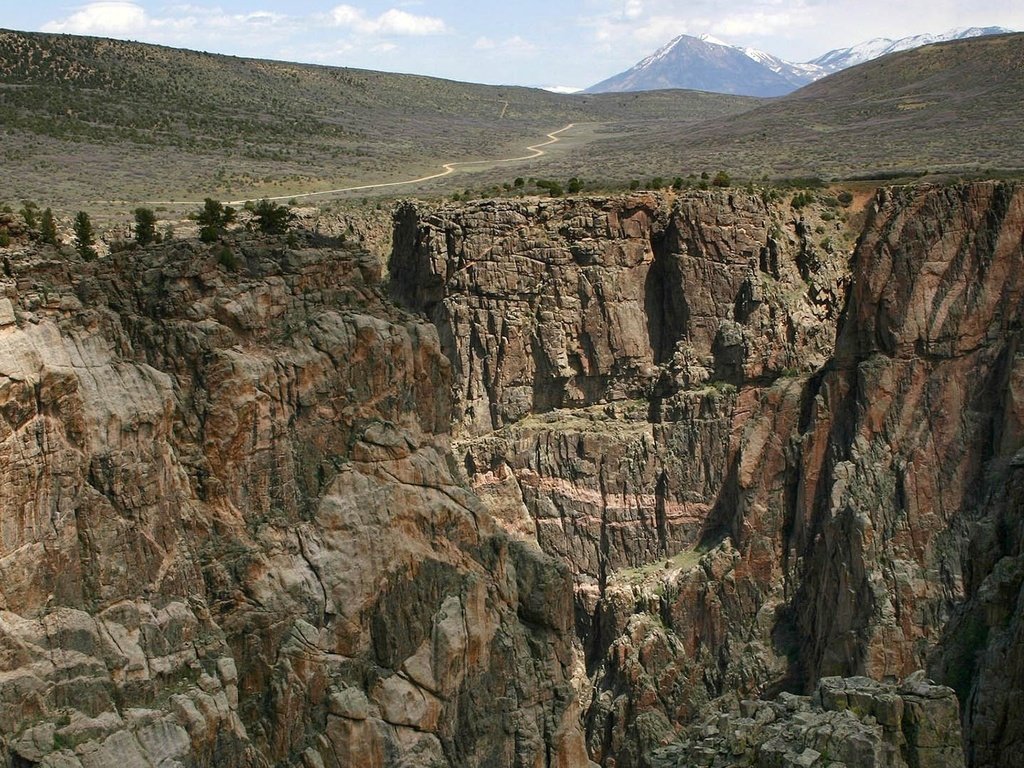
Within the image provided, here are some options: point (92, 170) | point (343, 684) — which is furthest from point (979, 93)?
point (343, 684)

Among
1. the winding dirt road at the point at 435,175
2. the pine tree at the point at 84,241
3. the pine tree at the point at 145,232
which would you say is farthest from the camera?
the winding dirt road at the point at 435,175

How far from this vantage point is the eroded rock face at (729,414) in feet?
205

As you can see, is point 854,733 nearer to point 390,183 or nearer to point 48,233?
point 48,233

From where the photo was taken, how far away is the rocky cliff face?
39094 millimetres

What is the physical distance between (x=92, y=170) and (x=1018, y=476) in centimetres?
6582

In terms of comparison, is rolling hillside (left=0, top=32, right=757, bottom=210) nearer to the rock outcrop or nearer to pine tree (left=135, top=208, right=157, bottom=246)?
pine tree (left=135, top=208, right=157, bottom=246)

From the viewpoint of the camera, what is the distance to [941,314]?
63969 millimetres

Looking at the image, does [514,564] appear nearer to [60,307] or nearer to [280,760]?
[280,760]

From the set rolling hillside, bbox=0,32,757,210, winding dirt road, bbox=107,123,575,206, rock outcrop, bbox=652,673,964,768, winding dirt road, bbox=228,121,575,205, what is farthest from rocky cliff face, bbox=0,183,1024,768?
rolling hillside, bbox=0,32,757,210

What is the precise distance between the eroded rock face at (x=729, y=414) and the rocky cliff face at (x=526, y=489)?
0.50 feet

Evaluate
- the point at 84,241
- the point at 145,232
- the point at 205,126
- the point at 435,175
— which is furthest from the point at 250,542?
the point at 205,126

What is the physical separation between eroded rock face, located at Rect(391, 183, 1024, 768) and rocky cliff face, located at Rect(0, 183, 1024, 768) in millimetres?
153

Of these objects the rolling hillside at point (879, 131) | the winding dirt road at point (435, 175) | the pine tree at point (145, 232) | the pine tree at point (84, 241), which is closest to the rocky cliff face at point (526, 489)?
the pine tree at point (84, 241)

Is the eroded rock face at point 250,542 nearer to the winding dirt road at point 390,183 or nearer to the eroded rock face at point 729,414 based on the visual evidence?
the eroded rock face at point 729,414
